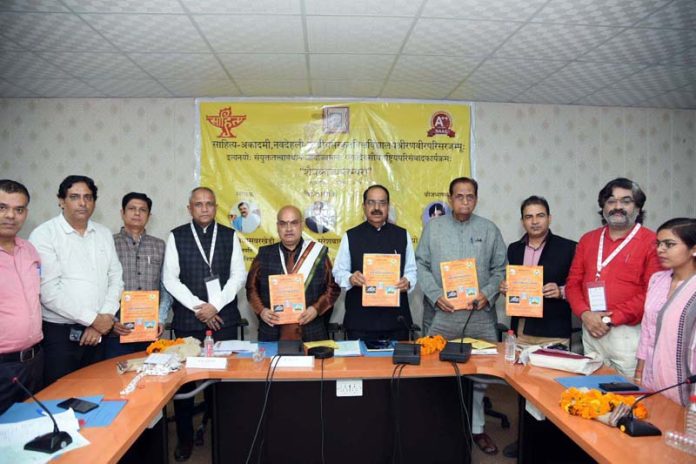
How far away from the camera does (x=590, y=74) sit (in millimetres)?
3521

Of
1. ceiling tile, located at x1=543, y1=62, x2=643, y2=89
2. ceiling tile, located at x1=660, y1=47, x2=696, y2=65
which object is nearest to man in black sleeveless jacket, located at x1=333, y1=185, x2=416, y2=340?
ceiling tile, located at x1=543, y1=62, x2=643, y2=89

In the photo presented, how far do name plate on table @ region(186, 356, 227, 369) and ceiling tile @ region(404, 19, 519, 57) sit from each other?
2.36m

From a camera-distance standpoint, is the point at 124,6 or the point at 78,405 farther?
the point at 124,6

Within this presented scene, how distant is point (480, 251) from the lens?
10.1ft

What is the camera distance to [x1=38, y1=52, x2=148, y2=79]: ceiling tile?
311 cm

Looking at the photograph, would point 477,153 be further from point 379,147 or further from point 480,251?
point 480,251

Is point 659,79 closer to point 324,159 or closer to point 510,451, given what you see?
point 324,159

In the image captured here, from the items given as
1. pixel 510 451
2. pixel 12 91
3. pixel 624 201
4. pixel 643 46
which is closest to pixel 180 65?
pixel 12 91

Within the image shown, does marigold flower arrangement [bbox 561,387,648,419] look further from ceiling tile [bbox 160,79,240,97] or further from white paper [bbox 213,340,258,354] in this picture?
ceiling tile [bbox 160,79,240,97]

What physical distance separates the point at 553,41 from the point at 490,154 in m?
1.54

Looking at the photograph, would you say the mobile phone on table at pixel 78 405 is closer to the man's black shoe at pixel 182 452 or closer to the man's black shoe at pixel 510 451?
the man's black shoe at pixel 182 452

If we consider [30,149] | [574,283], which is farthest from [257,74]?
[574,283]

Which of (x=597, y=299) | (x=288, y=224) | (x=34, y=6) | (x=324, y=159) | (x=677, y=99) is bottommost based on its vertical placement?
(x=597, y=299)

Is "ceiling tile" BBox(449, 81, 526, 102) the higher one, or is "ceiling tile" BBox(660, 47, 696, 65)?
"ceiling tile" BBox(449, 81, 526, 102)
